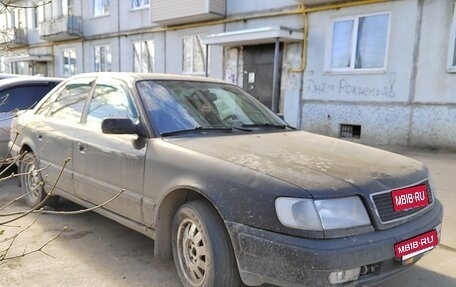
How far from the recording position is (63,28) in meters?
19.7

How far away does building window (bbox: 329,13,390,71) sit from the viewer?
1000 centimetres

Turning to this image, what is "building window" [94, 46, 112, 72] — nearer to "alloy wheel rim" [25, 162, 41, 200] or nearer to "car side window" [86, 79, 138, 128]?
"alloy wheel rim" [25, 162, 41, 200]

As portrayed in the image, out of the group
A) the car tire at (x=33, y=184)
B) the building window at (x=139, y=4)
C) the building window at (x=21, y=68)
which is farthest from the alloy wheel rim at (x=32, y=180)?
the building window at (x=21, y=68)

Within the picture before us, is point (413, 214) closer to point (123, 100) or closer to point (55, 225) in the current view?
point (123, 100)

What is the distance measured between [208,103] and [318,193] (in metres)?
1.70

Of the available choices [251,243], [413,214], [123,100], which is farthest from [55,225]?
[413,214]

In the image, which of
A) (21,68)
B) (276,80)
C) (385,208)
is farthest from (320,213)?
(21,68)

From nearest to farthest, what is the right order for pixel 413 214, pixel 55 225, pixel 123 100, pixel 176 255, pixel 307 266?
pixel 307 266
pixel 413 214
pixel 176 255
pixel 123 100
pixel 55 225

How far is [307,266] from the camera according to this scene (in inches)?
85.4

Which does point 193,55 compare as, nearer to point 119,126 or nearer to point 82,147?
point 82,147

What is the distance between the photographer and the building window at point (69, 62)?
21.0m

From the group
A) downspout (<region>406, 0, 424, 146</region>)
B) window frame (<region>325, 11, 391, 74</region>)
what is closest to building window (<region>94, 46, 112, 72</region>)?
window frame (<region>325, 11, 391, 74</region>)

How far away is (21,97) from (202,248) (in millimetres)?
5089

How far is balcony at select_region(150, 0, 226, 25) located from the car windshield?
9771mm
